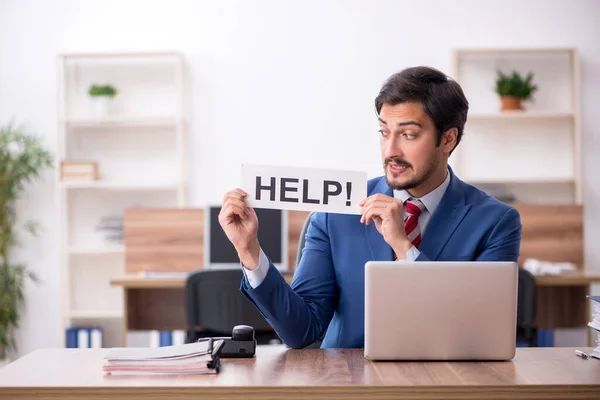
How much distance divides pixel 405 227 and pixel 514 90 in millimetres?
3137

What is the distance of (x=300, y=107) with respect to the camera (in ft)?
16.9

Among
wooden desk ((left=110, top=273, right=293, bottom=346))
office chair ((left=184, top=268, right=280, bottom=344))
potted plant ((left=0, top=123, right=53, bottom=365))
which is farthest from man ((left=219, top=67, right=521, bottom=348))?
potted plant ((left=0, top=123, right=53, bottom=365))

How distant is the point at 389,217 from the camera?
1.75m

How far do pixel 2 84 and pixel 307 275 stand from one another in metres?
4.00

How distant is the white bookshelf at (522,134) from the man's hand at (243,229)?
3453 mm

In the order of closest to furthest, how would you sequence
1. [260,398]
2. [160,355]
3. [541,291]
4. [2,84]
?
[260,398]
[160,355]
[541,291]
[2,84]

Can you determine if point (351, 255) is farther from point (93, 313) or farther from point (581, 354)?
point (93, 313)

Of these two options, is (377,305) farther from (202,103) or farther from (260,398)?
(202,103)

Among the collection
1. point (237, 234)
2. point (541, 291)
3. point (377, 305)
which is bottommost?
point (541, 291)

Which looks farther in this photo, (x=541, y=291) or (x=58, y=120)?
(x=58, y=120)

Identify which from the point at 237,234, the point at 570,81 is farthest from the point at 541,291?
the point at 237,234

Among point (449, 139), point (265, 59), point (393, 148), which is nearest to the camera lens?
point (393, 148)

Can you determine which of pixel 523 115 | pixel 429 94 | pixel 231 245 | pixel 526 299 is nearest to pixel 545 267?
pixel 526 299

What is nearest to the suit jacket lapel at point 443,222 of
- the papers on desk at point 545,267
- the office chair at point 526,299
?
the office chair at point 526,299
